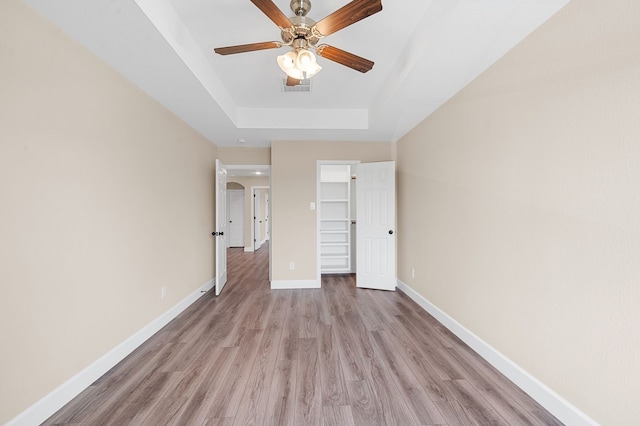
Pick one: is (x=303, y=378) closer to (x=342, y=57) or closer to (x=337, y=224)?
(x=342, y=57)

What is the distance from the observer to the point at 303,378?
189 centimetres

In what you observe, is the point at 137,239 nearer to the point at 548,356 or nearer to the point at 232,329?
the point at 232,329

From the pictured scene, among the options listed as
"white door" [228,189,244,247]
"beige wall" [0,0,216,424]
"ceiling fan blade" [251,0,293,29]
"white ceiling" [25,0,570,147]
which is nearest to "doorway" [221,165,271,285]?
"white door" [228,189,244,247]

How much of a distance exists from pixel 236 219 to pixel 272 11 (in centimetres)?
805

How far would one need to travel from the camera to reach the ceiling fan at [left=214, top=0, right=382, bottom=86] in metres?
1.45

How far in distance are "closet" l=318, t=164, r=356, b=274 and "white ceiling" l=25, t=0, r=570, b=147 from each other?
2.01 metres

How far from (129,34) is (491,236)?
2.93m

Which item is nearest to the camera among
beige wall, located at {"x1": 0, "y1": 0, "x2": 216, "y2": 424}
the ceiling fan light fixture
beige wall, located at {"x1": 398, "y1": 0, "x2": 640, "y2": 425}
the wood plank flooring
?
beige wall, located at {"x1": 398, "y1": 0, "x2": 640, "y2": 425}

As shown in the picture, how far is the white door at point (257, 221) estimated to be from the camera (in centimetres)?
870

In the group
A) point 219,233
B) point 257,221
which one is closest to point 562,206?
point 219,233

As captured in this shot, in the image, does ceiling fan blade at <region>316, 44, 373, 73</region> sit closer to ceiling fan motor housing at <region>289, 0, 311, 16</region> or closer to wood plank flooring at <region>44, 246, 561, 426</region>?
ceiling fan motor housing at <region>289, 0, 311, 16</region>

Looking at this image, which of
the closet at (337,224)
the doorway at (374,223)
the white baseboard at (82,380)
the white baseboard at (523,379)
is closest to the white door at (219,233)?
the white baseboard at (82,380)

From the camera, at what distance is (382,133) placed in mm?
3867

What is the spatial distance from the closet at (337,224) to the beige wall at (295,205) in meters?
1.07
